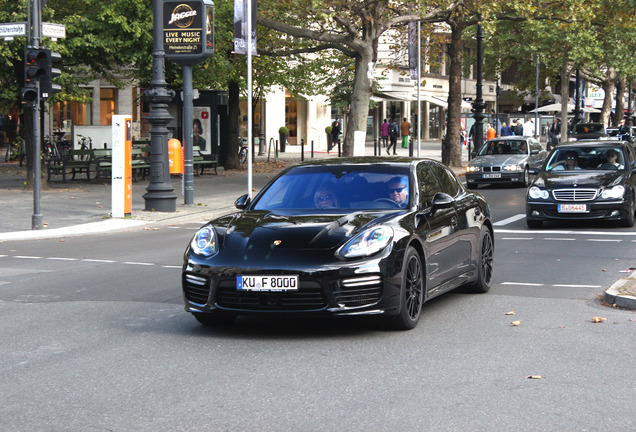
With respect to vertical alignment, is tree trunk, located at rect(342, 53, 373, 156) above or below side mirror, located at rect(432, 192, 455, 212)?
above

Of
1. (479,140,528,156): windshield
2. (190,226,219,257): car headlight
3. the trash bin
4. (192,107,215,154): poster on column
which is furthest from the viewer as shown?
(192,107,215,154): poster on column

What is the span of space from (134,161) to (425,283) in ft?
75.8

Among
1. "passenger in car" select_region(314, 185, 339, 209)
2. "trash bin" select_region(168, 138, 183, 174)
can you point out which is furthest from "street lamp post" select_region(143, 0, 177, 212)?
"passenger in car" select_region(314, 185, 339, 209)

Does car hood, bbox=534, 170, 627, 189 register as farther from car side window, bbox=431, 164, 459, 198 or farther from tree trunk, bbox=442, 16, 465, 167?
tree trunk, bbox=442, 16, 465, 167

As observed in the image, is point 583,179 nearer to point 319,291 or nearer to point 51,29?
point 51,29

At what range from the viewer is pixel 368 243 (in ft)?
25.2

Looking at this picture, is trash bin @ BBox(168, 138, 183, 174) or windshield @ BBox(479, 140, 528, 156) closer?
trash bin @ BBox(168, 138, 183, 174)

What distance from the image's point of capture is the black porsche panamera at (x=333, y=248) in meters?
7.50

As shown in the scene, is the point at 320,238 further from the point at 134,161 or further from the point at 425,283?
the point at 134,161

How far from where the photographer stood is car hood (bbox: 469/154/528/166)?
28266 mm

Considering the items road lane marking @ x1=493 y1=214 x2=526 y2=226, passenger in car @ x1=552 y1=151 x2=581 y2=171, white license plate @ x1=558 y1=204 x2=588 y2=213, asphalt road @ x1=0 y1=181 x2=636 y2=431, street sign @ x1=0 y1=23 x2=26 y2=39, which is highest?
street sign @ x1=0 y1=23 x2=26 y2=39

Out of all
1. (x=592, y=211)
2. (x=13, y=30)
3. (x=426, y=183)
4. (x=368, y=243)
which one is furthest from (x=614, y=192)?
(x=13, y=30)

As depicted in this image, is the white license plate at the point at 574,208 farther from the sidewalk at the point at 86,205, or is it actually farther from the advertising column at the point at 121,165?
the advertising column at the point at 121,165

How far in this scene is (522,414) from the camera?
217 inches
